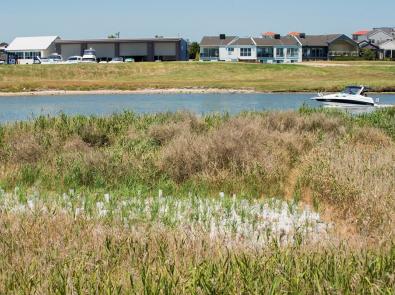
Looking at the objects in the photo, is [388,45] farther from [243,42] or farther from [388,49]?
[243,42]

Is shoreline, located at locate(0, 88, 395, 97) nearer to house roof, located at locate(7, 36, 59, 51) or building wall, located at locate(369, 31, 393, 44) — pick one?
house roof, located at locate(7, 36, 59, 51)

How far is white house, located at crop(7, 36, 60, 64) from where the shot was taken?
11738 cm

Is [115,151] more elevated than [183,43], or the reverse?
[183,43]

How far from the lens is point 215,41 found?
394ft

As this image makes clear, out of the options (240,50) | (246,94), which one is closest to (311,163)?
(246,94)

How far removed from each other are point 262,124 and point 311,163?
5360 mm

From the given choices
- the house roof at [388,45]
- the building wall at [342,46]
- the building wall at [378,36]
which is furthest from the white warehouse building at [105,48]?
the building wall at [378,36]

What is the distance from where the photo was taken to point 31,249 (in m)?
6.15

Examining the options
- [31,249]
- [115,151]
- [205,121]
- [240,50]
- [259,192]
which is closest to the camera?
[31,249]

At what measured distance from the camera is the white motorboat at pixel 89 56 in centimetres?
10454

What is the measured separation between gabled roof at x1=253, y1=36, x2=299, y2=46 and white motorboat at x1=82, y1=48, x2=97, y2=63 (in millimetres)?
31728

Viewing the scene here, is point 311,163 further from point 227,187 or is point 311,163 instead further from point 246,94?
point 246,94

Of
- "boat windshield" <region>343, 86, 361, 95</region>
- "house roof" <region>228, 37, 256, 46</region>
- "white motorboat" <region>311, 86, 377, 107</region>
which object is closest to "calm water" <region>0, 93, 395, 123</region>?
"white motorboat" <region>311, 86, 377, 107</region>

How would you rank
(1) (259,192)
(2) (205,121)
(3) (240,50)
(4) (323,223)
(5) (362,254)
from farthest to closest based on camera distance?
(3) (240,50), (2) (205,121), (1) (259,192), (4) (323,223), (5) (362,254)
